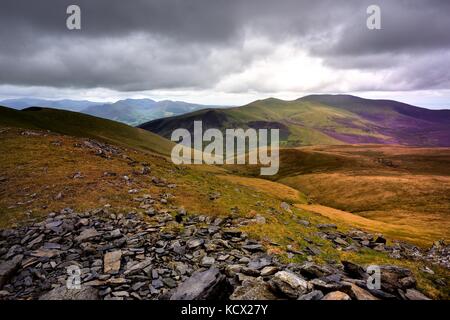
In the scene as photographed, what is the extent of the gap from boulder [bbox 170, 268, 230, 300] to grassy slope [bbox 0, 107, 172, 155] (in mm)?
119173

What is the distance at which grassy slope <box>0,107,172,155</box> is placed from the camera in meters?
125

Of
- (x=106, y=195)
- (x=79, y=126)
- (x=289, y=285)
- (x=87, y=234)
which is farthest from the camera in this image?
(x=79, y=126)

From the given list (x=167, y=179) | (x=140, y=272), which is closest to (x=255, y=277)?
(x=140, y=272)

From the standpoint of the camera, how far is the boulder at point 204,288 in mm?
14969

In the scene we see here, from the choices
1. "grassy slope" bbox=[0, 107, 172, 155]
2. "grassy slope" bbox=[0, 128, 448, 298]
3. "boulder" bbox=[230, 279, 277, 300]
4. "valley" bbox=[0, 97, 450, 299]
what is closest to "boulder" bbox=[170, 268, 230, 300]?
"boulder" bbox=[230, 279, 277, 300]

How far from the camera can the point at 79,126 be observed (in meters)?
158

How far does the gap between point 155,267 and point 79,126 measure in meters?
158

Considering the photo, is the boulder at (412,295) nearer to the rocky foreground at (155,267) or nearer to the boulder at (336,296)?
the rocky foreground at (155,267)

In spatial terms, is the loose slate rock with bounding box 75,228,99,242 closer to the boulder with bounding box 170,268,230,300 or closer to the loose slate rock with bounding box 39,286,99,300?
the loose slate rock with bounding box 39,286,99,300

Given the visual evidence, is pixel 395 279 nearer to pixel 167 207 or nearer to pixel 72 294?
pixel 72 294

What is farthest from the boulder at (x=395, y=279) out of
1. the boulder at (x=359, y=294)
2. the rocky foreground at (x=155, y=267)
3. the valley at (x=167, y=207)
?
the boulder at (x=359, y=294)

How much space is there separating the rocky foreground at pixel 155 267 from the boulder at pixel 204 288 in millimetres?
47

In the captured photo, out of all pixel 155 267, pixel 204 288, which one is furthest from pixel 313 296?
pixel 155 267
